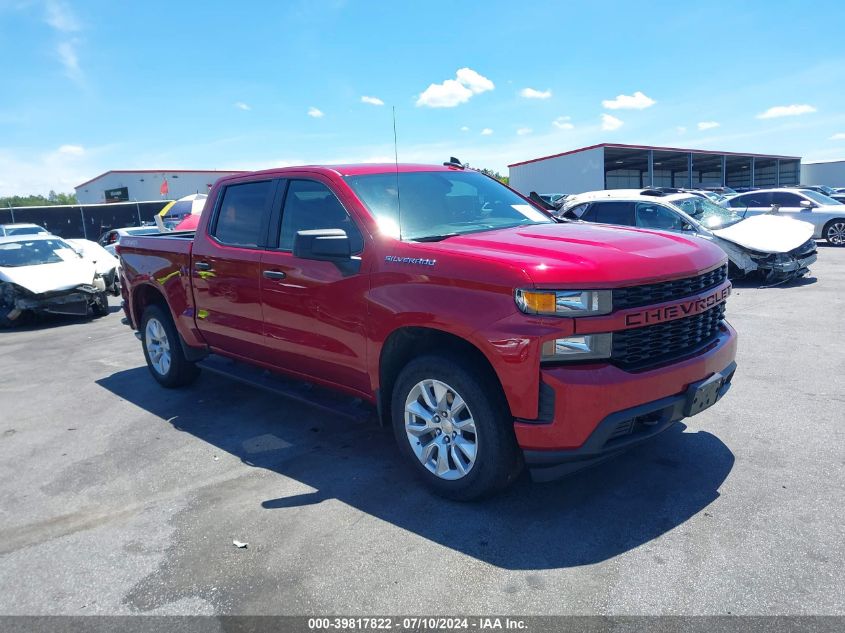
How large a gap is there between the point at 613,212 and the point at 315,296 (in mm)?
8962

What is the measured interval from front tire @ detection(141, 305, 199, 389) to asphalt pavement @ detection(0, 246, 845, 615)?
2.25 feet

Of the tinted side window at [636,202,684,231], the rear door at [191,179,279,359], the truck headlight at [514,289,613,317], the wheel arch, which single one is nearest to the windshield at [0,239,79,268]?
the rear door at [191,179,279,359]

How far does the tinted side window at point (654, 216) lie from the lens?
37.2ft

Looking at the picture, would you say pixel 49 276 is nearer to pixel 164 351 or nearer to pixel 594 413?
pixel 164 351

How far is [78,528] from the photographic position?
11.9 feet

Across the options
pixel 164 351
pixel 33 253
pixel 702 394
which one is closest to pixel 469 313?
pixel 702 394

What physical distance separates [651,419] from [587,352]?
1.84ft

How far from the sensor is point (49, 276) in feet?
37.1

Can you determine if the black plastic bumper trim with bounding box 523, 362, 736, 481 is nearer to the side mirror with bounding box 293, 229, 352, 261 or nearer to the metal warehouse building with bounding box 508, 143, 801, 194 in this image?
the side mirror with bounding box 293, 229, 352, 261

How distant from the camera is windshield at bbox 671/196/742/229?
11.8m

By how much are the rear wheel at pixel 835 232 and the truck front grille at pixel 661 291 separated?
16.2 metres

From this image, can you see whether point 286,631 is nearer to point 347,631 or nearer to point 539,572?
point 347,631

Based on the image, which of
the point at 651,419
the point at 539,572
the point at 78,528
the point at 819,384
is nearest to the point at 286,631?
the point at 539,572

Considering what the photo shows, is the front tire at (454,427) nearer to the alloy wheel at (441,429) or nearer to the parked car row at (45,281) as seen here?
Answer: the alloy wheel at (441,429)
